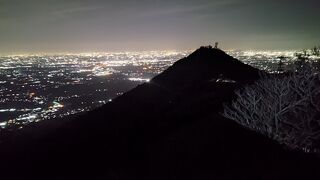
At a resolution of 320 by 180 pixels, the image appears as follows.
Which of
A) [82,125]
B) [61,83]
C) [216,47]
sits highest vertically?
[216,47]

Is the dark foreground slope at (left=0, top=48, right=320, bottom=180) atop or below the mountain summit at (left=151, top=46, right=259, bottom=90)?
below

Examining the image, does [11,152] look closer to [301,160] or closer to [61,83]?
[301,160]

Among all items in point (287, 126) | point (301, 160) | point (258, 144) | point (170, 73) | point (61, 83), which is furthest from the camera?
point (61, 83)

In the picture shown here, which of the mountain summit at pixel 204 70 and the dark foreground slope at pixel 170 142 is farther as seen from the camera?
the mountain summit at pixel 204 70

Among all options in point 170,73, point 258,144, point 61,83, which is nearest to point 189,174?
point 258,144

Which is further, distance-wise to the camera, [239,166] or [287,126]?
[287,126]

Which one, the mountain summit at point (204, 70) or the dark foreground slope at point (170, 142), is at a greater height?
the mountain summit at point (204, 70)

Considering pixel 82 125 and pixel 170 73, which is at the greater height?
pixel 170 73

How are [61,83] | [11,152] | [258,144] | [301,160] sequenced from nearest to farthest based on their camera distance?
1. [301,160]
2. [258,144]
3. [11,152]
4. [61,83]

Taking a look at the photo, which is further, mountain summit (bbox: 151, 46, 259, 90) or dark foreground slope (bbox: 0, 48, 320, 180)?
mountain summit (bbox: 151, 46, 259, 90)
